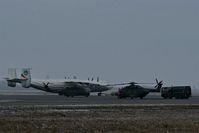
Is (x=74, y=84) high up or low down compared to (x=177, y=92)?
A: up

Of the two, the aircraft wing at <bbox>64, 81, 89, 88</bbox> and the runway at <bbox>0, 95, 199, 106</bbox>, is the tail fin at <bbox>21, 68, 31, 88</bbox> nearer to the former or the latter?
the aircraft wing at <bbox>64, 81, 89, 88</bbox>

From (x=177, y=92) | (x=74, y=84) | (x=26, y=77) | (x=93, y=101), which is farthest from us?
(x=26, y=77)

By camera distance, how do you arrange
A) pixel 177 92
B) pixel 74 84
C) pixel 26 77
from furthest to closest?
pixel 26 77 < pixel 74 84 < pixel 177 92

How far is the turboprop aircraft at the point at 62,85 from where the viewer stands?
4609 inches

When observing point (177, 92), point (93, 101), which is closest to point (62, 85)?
point (177, 92)

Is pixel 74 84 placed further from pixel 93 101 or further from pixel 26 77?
pixel 93 101

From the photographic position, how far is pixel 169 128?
Result: 28.5 m

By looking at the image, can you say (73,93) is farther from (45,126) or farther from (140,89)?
(45,126)

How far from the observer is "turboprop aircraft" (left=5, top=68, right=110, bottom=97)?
384 feet

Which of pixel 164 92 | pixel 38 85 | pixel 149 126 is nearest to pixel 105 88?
pixel 38 85

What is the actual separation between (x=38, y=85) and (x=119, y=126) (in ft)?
339

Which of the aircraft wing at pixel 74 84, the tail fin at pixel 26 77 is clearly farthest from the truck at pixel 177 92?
the tail fin at pixel 26 77

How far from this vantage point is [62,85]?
12750cm

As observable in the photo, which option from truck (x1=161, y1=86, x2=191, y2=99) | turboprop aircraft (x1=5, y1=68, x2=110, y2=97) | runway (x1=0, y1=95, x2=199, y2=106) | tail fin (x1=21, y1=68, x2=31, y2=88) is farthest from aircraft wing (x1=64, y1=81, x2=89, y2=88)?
runway (x1=0, y1=95, x2=199, y2=106)
